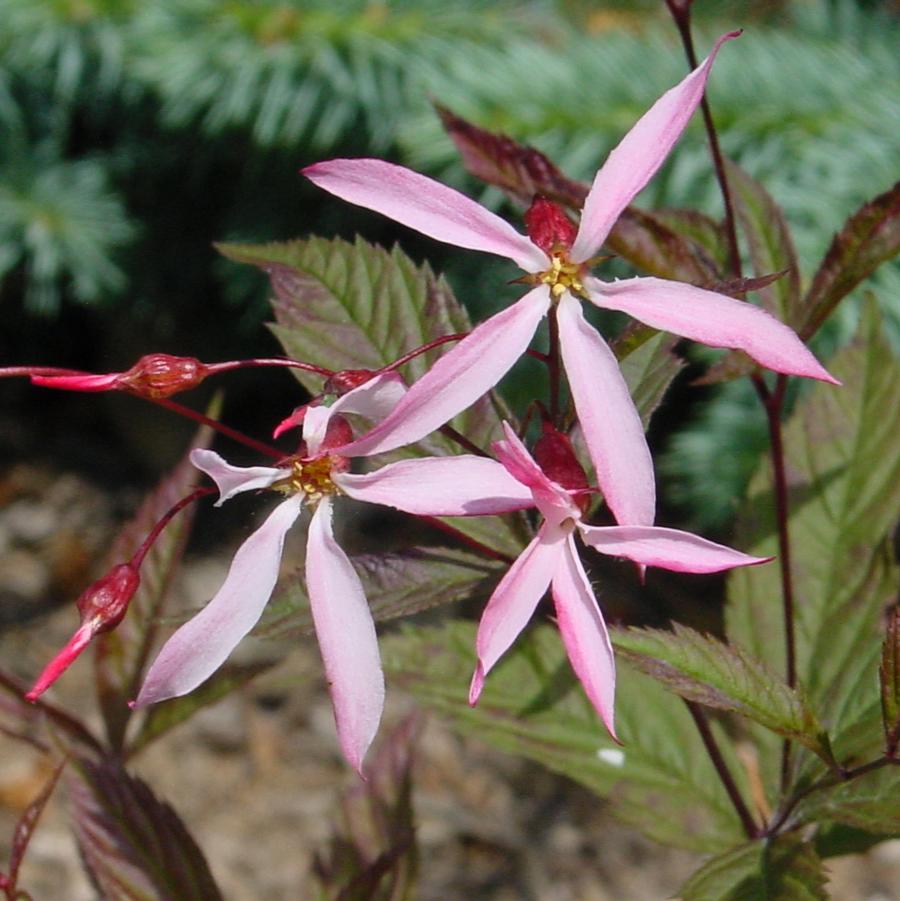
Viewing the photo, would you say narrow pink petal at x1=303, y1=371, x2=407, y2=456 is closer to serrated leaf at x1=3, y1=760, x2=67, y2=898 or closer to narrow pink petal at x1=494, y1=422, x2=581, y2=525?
A: narrow pink petal at x1=494, y1=422, x2=581, y2=525

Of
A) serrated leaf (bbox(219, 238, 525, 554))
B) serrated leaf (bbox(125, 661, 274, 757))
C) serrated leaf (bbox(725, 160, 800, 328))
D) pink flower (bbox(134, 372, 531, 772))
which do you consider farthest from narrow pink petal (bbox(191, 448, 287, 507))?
serrated leaf (bbox(725, 160, 800, 328))

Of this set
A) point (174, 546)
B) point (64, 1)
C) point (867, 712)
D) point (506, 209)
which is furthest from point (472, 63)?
point (867, 712)

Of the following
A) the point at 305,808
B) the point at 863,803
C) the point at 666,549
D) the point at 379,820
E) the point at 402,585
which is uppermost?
the point at 666,549

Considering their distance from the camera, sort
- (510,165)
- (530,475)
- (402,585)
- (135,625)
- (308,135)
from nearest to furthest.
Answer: (530,475) → (402,585) → (510,165) → (135,625) → (308,135)

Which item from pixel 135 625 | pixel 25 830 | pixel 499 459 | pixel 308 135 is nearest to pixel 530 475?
pixel 499 459

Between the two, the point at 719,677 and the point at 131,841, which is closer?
the point at 719,677

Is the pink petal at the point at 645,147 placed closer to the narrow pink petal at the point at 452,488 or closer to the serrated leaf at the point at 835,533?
the narrow pink petal at the point at 452,488

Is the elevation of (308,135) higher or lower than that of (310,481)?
lower

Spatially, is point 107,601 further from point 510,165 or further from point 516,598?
point 510,165
